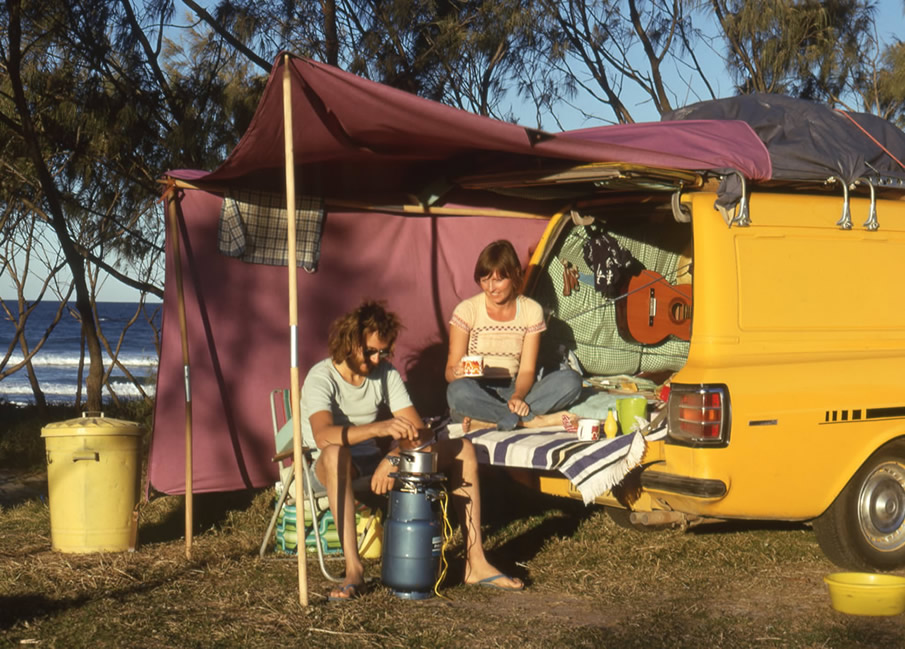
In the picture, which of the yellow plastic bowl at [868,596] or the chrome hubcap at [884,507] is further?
the chrome hubcap at [884,507]

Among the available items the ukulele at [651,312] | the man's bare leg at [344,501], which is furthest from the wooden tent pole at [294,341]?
the ukulele at [651,312]

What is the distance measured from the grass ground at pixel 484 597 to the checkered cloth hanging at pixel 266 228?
1.57 meters

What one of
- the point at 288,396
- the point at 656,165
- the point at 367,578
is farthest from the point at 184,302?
the point at 656,165

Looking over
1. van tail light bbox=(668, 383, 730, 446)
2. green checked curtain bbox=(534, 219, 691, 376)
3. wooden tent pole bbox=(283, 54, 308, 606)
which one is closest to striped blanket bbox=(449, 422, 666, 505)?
van tail light bbox=(668, 383, 730, 446)

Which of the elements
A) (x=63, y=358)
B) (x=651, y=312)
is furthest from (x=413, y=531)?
(x=63, y=358)

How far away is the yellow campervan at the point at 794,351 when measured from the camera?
5.39 metres

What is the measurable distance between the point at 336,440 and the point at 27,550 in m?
2.01

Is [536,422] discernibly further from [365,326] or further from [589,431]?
[365,326]

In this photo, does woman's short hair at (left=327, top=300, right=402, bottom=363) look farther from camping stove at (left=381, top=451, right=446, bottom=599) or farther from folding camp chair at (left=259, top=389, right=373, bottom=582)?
camping stove at (left=381, top=451, right=446, bottom=599)

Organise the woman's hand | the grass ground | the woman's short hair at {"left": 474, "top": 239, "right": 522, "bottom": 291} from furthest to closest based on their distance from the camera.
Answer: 1. the woman's short hair at {"left": 474, "top": 239, "right": 522, "bottom": 291}
2. the woman's hand
3. the grass ground

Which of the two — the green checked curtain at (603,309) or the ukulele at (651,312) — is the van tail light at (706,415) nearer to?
the green checked curtain at (603,309)

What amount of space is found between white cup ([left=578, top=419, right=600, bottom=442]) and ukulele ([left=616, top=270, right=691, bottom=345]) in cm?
206

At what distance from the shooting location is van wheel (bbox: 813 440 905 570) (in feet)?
18.9

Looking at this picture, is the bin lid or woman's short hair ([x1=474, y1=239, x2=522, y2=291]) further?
woman's short hair ([x1=474, y1=239, x2=522, y2=291])
